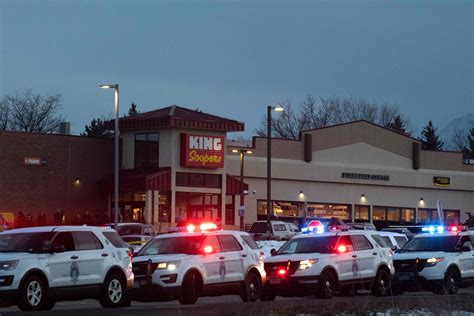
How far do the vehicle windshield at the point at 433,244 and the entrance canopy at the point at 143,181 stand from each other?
2995 cm

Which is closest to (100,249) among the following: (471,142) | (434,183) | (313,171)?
(313,171)

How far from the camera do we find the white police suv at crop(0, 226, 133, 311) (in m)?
20.0

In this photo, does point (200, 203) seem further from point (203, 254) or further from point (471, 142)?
point (471, 142)

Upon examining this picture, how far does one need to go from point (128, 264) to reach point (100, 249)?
0.81 meters

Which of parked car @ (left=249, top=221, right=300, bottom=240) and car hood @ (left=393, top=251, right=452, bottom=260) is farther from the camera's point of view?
parked car @ (left=249, top=221, right=300, bottom=240)

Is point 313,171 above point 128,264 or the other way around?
above

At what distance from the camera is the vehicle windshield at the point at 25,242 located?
2073 centimetres

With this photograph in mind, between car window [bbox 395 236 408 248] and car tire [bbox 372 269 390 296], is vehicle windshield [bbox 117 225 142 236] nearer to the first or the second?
car window [bbox 395 236 408 248]

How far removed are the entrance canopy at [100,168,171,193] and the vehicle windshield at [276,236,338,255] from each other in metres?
31.2

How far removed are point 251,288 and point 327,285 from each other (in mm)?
2016

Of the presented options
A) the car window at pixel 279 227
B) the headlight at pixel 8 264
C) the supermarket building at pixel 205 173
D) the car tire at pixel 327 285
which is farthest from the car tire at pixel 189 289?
the supermarket building at pixel 205 173

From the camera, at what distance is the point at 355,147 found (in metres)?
72.2

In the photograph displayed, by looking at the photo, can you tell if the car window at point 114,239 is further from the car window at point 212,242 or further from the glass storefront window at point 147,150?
the glass storefront window at point 147,150

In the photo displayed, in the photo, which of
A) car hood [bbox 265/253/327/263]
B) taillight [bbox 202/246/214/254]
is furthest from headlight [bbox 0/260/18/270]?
car hood [bbox 265/253/327/263]
